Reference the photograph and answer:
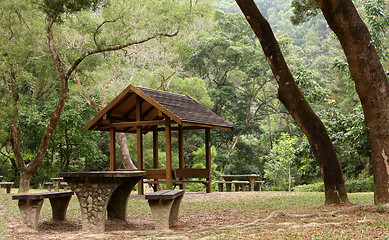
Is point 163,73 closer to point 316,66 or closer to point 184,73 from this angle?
point 184,73

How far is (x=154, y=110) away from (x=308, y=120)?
24.7ft

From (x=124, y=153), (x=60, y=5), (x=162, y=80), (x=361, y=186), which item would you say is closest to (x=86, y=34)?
(x=60, y=5)

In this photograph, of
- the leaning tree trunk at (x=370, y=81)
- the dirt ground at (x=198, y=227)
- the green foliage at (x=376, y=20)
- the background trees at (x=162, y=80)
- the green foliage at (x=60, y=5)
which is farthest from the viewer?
the background trees at (x=162, y=80)

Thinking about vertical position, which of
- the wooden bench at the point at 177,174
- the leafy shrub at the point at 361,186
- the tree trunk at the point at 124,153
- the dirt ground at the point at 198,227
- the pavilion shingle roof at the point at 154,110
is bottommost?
the dirt ground at the point at 198,227

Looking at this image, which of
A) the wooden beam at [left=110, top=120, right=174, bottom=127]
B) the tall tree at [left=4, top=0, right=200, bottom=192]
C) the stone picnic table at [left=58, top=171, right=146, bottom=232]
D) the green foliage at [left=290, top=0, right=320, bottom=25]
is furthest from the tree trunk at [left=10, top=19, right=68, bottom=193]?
the stone picnic table at [left=58, top=171, right=146, bottom=232]

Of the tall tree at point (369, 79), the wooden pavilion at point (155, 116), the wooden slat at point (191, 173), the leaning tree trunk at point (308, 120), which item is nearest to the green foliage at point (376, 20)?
the leaning tree trunk at point (308, 120)

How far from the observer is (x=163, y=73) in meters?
23.4

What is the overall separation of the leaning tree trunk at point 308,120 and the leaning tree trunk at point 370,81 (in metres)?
1.06

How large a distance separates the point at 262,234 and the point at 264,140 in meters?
24.6

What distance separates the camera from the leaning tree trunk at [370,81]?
6875 millimetres

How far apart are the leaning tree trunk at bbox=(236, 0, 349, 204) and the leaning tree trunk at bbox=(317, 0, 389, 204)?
3.49 feet

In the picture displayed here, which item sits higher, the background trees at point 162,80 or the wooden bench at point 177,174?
the background trees at point 162,80

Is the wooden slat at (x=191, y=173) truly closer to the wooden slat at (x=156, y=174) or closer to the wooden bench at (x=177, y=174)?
the wooden bench at (x=177, y=174)

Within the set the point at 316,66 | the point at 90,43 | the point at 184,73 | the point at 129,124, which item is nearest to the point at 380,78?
the point at 129,124
